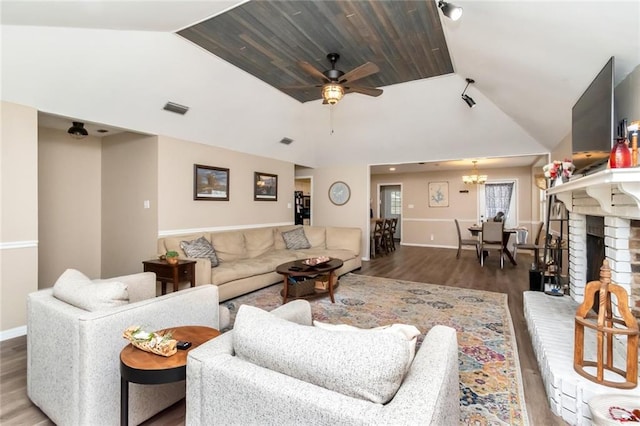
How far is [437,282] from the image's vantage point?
4.93 metres

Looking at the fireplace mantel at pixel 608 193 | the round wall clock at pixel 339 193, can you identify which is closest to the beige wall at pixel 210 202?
the round wall clock at pixel 339 193

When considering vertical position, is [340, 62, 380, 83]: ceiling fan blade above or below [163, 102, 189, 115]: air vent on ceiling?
above

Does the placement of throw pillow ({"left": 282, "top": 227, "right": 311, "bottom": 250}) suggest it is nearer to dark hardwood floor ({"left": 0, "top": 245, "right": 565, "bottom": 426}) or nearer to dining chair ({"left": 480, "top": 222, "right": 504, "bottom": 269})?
dark hardwood floor ({"left": 0, "top": 245, "right": 565, "bottom": 426})

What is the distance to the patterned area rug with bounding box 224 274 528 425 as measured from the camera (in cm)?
192

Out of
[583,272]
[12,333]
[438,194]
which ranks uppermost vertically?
[438,194]

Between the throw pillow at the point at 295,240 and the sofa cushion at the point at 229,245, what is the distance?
998 mm

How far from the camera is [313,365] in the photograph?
99 centimetres

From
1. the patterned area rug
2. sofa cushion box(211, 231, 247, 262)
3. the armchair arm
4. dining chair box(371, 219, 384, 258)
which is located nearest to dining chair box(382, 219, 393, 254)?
dining chair box(371, 219, 384, 258)

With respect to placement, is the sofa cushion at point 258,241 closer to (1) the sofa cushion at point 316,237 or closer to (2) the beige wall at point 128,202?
(1) the sofa cushion at point 316,237

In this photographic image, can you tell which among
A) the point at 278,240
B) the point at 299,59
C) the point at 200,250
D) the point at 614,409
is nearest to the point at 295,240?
the point at 278,240

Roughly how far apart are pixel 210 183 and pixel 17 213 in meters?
2.33

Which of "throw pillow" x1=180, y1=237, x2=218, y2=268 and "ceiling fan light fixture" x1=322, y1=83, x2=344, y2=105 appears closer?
"ceiling fan light fixture" x1=322, y1=83, x2=344, y2=105

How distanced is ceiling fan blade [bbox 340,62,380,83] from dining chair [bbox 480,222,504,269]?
4794mm

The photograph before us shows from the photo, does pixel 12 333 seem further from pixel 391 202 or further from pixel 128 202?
pixel 391 202
